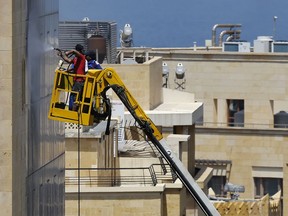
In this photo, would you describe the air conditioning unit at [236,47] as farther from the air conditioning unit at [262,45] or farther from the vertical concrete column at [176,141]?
the vertical concrete column at [176,141]

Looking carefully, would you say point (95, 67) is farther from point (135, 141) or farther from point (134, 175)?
point (135, 141)

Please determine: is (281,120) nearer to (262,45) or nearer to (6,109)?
(262,45)

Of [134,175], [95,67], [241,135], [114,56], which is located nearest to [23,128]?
[95,67]

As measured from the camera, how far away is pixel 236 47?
291 ft

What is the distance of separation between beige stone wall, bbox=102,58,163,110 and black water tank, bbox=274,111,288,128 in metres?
24.2

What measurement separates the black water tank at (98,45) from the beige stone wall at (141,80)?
808 mm

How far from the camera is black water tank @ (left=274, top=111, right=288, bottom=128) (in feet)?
276

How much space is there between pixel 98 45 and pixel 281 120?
26.2 metres

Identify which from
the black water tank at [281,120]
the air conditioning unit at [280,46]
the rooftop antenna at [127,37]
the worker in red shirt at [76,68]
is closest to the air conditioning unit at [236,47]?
the air conditioning unit at [280,46]

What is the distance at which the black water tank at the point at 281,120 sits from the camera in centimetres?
8412

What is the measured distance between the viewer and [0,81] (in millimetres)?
31062

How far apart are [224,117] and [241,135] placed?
8.37ft

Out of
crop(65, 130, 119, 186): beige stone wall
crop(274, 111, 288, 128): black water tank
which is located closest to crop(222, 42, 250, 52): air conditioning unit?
crop(274, 111, 288, 128): black water tank

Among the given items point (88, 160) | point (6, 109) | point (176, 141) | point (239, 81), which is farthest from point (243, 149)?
point (6, 109)
